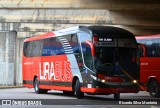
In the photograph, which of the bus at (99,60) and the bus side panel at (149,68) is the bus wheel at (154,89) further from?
the bus at (99,60)

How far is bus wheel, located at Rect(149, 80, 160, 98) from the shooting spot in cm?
3008

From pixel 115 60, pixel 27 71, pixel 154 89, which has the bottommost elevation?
pixel 154 89

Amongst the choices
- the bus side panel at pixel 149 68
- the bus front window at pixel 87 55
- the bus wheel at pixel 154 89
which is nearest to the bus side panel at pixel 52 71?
the bus front window at pixel 87 55

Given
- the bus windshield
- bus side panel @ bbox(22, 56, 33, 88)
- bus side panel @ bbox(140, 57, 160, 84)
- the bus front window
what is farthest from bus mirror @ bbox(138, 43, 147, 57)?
bus side panel @ bbox(22, 56, 33, 88)

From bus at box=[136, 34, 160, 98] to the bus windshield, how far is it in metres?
3.76

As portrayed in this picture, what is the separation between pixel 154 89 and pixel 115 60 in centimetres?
572

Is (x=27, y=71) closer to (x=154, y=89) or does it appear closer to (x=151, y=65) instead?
(x=151, y=65)

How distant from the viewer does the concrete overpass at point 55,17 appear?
121ft

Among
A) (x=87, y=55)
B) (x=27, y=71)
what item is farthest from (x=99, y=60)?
(x=27, y=71)

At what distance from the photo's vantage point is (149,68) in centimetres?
3061

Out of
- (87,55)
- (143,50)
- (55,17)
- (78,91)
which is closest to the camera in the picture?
(87,55)

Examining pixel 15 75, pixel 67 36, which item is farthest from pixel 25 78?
pixel 15 75

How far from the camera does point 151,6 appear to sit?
122 ft

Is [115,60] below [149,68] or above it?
above
